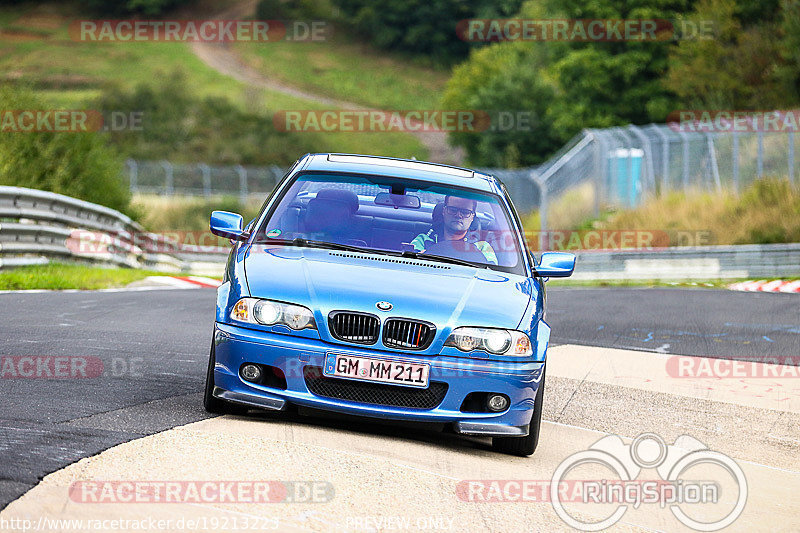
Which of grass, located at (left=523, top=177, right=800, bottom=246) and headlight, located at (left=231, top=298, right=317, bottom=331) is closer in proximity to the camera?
headlight, located at (left=231, top=298, right=317, bottom=331)

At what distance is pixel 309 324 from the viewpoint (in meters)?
6.40

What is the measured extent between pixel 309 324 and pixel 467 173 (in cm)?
240

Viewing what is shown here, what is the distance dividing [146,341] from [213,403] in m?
3.38

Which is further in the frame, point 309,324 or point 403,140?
point 403,140

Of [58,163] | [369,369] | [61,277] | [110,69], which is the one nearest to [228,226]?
[369,369]

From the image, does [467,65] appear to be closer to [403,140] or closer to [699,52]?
[403,140]

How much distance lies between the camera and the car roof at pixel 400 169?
8.05 m

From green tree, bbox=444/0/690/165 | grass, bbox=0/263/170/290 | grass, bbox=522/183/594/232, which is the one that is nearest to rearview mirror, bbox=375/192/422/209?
grass, bbox=0/263/170/290

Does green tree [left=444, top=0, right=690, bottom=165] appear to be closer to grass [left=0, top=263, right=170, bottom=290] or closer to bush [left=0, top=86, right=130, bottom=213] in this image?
bush [left=0, top=86, right=130, bottom=213]

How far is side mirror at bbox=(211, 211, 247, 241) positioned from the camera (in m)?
7.65

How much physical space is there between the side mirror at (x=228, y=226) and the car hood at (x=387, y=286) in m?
0.41

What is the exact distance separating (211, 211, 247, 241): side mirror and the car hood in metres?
0.41

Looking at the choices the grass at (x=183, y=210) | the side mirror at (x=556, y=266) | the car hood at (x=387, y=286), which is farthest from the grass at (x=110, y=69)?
the car hood at (x=387, y=286)

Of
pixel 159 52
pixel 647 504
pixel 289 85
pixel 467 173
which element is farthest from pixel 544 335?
pixel 159 52
